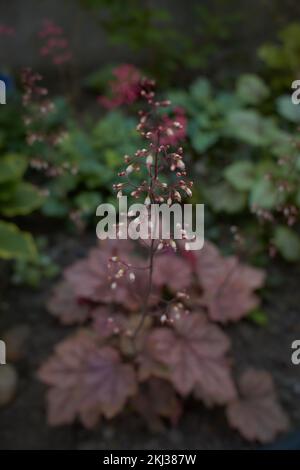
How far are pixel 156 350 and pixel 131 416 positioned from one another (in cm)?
39

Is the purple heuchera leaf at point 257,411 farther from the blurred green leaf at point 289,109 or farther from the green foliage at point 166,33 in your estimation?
the green foliage at point 166,33

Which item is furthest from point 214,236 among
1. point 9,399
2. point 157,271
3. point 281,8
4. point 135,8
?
A: point 281,8

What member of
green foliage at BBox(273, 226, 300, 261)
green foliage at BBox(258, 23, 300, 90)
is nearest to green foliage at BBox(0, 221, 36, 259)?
green foliage at BBox(273, 226, 300, 261)

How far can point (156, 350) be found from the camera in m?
1.72

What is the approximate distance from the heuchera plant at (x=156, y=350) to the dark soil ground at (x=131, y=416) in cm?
7

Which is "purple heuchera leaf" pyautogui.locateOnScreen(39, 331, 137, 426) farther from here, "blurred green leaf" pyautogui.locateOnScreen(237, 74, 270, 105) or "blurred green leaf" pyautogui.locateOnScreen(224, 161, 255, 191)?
"blurred green leaf" pyautogui.locateOnScreen(237, 74, 270, 105)

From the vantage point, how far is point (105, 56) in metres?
3.84

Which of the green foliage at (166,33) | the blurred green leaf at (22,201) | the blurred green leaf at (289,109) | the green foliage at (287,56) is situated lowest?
the blurred green leaf at (22,201)

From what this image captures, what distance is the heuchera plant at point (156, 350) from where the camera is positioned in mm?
1693

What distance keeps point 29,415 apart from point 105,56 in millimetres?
2749

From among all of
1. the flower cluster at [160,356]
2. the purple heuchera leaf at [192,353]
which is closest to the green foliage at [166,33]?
the flower cluster at [160,356]

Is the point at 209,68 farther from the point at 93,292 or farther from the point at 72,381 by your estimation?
the point at 72,381

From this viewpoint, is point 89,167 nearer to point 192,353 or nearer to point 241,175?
point 241,175

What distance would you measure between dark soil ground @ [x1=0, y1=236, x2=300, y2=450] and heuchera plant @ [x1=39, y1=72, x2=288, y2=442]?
0.07 meters
